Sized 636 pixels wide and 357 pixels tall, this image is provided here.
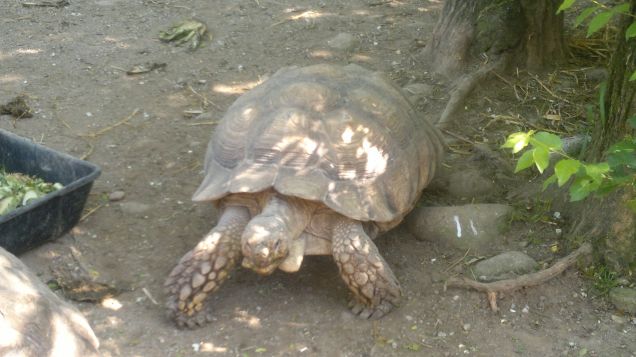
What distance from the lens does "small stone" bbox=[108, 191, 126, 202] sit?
479 centimetres

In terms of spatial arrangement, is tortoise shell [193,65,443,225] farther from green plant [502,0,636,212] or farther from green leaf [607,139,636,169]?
green leaf [607,139,636,169]

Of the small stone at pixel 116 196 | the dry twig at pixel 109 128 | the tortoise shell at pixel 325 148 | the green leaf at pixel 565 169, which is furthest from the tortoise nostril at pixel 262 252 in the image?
the dry twig at pixel 109 128

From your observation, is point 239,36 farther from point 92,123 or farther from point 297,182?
point 297,182

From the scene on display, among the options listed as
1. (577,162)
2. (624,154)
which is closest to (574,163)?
(577,162)

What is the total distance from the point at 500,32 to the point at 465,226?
195cm

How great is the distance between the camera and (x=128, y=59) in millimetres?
6645

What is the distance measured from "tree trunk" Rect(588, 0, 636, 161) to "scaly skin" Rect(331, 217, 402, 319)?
1.26 meters

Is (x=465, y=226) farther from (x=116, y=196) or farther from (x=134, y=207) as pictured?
(x=116, y=196)

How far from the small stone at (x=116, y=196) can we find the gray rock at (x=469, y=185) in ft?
6.66

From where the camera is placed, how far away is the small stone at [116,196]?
4785mm

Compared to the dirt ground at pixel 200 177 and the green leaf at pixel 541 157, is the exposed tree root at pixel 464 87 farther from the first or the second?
the green leaf at pixel 541 157

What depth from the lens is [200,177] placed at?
501 centimetres

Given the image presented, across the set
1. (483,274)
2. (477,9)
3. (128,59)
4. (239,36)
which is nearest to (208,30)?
(239,36)

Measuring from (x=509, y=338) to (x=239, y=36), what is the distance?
427 centimetres
